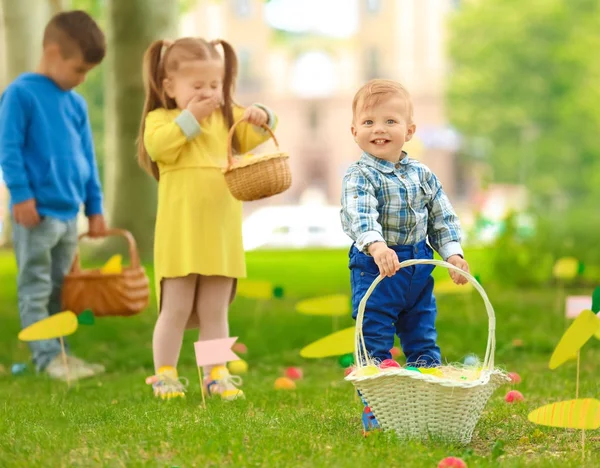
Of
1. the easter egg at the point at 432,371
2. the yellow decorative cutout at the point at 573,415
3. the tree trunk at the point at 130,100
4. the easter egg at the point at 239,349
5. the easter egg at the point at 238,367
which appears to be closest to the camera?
the yellow decorative cutout at the point at 573,415

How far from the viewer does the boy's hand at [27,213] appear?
216 inches

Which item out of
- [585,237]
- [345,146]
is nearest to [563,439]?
[585,237]

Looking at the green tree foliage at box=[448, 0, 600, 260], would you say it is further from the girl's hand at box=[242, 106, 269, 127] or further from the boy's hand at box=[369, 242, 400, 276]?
the boy's hand at box=[369, 242, 400, 276]

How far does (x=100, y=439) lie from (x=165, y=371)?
3.73 ft

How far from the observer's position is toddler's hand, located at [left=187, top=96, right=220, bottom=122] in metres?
4.70

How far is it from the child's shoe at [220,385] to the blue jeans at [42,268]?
4.18 feet

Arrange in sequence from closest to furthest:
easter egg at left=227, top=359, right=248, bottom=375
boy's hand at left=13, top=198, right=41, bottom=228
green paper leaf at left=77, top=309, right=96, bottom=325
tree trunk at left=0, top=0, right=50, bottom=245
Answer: green paper leaf at left=77, top=309, right=96, bottom=325, boy's hand at left=13, top=198, right=41, bottom=228, easter egg at left=227, top=359, right=248, bottom=375, tree trunk at left=0, top=0, right=50, bottom=245

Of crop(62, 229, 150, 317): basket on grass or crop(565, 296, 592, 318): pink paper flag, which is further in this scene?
crop(62, 229, 150, 317): basket on grass

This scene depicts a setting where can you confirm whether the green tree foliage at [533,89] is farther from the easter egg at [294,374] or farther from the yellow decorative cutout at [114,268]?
the yellow decorative cutout at [114,268]

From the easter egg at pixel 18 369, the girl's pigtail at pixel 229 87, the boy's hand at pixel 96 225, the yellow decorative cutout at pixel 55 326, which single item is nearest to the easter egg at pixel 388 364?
the girl's pigtail at pixel 229 87

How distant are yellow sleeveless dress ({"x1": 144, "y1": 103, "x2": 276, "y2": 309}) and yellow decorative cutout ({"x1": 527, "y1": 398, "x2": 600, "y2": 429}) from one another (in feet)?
5.98

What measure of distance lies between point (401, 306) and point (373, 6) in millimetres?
49719

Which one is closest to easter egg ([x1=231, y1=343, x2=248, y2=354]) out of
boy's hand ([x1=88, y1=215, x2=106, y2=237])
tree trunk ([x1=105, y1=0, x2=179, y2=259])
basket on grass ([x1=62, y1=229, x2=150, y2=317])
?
basket on grass ([x1=62, y1=229, x2=150, y2=317])

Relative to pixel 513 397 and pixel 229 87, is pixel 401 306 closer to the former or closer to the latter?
pixel 513 397
